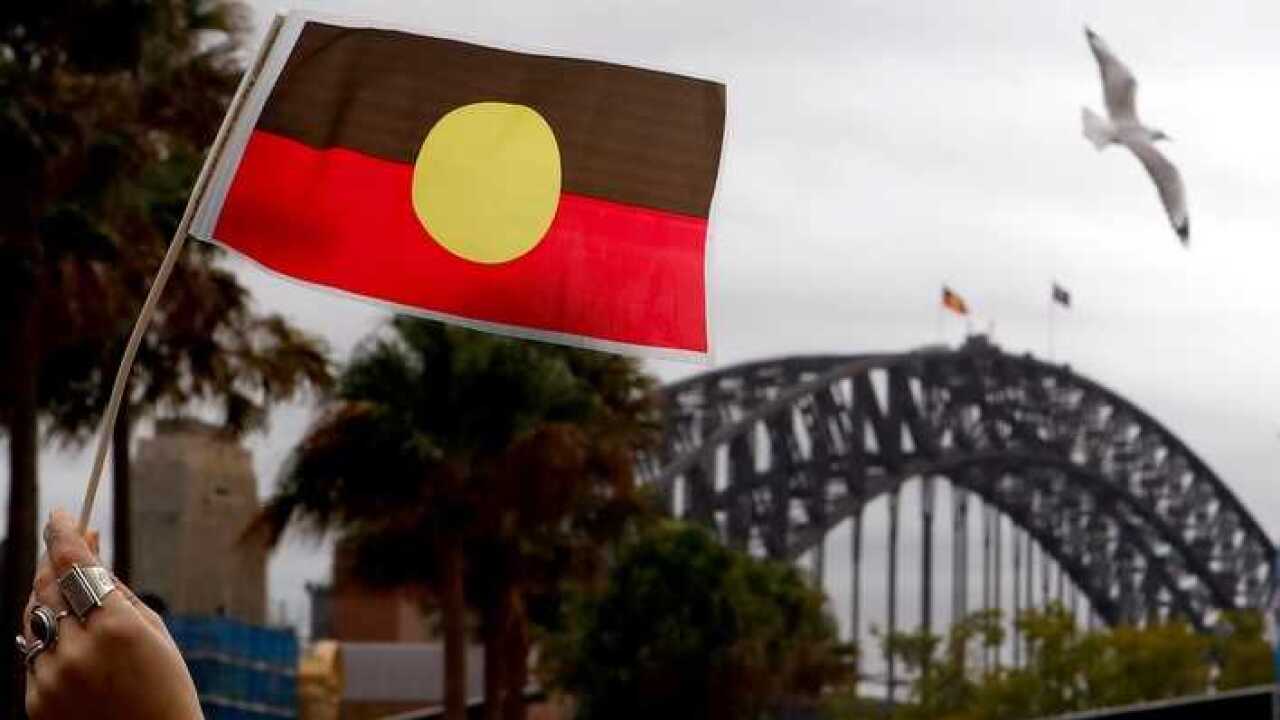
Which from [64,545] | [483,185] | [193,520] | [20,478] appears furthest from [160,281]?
[193,520]

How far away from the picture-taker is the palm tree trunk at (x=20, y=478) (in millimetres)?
24375

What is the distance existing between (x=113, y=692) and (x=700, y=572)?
47145 mm

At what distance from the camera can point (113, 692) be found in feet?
11.7

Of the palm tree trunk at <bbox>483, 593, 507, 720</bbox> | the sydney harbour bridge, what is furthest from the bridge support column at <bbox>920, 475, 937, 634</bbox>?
the palm tree trunk at <bbox>483, 593, 507, 720</bbox>

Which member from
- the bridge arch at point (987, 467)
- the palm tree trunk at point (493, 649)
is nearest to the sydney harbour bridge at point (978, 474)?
the bridge arch at point (987, 467)

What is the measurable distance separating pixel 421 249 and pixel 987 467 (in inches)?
4970

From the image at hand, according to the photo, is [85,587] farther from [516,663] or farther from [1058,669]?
[1058,669]

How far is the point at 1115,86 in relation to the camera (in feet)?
96.9

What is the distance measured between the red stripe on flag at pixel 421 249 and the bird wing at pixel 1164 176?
21016mm

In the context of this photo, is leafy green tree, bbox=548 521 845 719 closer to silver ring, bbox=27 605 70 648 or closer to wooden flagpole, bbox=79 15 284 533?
wooden flagpole, bbox=79 15 284 533

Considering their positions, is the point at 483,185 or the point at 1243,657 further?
the point at 1243,657

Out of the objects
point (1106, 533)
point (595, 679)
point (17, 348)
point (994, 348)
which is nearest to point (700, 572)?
point (595, 679)

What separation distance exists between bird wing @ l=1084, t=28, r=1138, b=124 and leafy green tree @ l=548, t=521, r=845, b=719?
A: 18943 millimetres

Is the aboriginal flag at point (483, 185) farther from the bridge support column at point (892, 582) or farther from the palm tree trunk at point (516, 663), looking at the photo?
the bridge support column at point (892, 582)
